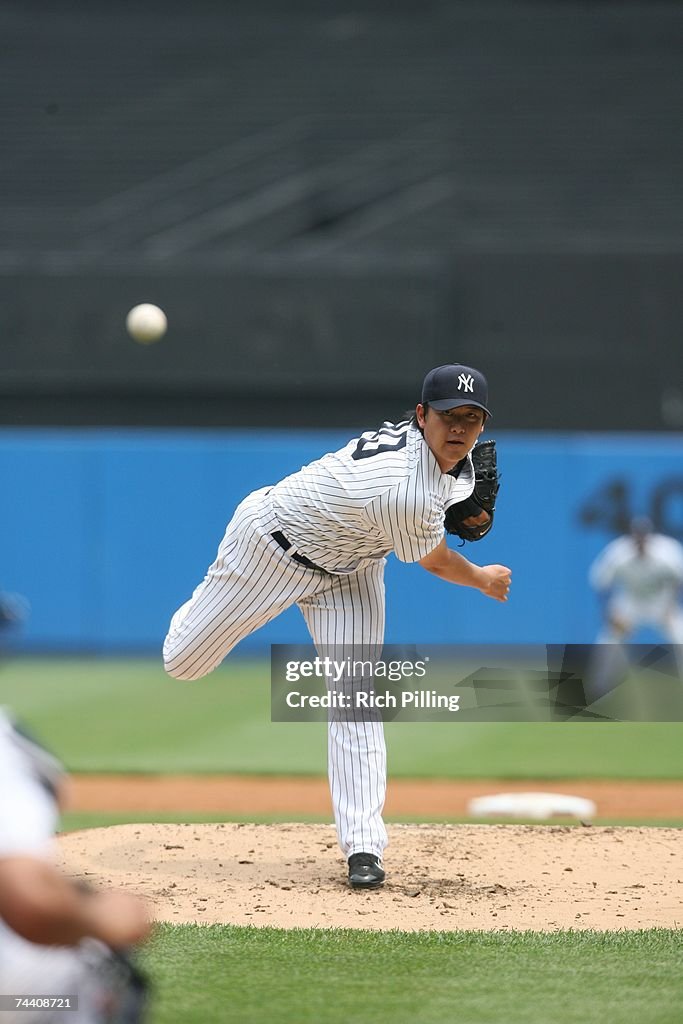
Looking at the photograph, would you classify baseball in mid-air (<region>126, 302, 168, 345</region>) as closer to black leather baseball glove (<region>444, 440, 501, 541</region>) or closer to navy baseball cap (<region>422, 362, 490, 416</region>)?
black leather baseball glove (<region>444, 440, 501, 541</region>)

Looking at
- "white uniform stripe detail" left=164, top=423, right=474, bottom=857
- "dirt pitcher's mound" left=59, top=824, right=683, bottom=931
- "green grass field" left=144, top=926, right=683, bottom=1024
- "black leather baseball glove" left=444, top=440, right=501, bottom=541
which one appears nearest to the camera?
"green grass field" left=144, top=926, right=683, bottom=1024

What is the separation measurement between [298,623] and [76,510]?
2.48 metres

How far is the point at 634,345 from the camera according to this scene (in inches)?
621

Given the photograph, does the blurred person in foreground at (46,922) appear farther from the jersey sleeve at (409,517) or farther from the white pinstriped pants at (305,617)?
the white pinstriped pants at (305,617)

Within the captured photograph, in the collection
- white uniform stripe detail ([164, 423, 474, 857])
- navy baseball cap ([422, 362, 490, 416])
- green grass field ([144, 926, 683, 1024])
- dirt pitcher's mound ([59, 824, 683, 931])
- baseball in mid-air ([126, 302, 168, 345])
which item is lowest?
green grass field ([144, 926, 683, 1024])

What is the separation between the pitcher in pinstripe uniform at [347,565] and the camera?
4.40 meters

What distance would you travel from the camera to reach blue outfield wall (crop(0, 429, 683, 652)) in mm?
13297

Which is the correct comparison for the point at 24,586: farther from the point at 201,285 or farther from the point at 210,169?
the point at 210,169

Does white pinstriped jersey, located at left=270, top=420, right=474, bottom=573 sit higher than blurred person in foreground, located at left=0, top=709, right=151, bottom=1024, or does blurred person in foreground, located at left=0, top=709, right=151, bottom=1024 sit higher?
white pinstriped jersey, located at left=270, top=420, right=474, bottom=573

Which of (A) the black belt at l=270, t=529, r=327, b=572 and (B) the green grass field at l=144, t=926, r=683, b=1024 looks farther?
(A) the black belt at l=270, t=529, r=327, b=572

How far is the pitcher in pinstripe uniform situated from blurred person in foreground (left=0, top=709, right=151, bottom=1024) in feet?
7.47

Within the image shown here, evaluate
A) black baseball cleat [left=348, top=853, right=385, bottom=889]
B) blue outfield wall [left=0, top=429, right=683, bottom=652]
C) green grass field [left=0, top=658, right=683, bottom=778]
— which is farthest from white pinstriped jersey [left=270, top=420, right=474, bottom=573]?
blue outfield wall [left=0, top=429, right=683, bottom=652]

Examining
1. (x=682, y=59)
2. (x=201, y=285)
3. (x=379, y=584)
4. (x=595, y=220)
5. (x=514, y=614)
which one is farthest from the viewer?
(x=682, y=59)

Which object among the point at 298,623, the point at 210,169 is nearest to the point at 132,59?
the point at 210,169
